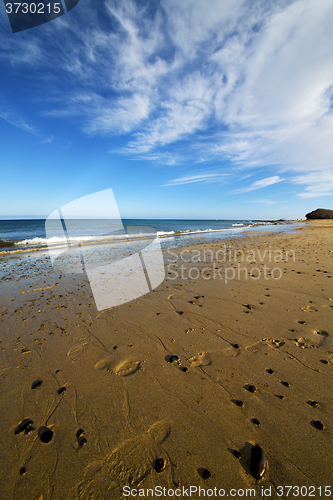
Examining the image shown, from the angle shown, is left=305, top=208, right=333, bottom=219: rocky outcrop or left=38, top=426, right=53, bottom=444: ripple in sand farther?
left=305, top=208, right=333, bottom=219: rocky outcrop

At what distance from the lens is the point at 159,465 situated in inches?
75.0

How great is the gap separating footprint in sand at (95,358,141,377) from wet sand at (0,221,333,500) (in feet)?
0.07

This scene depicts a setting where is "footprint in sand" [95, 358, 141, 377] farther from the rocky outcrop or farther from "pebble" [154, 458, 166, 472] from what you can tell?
the rocky outcrop

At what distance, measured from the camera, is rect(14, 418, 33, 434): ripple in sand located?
2348 mm

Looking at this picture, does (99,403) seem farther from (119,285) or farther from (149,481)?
(119,285)

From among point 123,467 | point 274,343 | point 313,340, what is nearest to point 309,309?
point 313,340

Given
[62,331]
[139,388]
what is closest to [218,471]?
[139,388]

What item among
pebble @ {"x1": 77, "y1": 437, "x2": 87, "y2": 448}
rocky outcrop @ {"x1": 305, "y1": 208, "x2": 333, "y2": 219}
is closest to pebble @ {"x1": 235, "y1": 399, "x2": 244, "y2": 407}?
pebble @ {"x1": 77, "y1": 437, "x2": 87, "y2": 448}

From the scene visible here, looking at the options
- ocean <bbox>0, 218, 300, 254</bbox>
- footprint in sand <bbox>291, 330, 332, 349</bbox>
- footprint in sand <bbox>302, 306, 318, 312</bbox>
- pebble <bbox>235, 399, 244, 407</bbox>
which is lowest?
ocean <bbox>0, 218, 300, 254</bbox>

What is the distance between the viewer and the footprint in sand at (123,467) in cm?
179

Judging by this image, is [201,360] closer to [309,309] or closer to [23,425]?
[23,425]

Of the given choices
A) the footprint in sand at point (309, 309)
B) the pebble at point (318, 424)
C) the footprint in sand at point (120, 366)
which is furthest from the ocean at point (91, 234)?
the pebble at point (318, 424)

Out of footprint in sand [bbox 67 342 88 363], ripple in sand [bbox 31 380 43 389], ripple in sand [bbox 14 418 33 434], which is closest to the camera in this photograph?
ripple in sand [bbox 14 418 33 434]

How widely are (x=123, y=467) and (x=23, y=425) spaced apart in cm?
143
